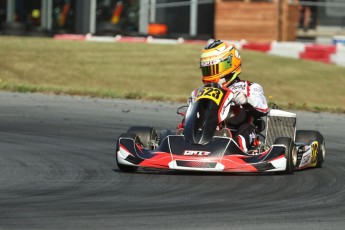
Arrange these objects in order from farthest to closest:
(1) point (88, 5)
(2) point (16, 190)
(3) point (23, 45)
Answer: (1) point (88, 5) → (3) point (23, 45) → (2) point (16, 190)

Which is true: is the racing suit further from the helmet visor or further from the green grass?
the green grass

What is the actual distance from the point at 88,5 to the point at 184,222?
878 inches

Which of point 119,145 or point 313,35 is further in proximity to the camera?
point 313,35

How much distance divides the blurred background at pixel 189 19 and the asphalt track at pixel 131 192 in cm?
1559

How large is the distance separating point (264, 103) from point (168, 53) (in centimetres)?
1261

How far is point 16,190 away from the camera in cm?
667

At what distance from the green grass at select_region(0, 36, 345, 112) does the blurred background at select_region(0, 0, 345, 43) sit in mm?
4622

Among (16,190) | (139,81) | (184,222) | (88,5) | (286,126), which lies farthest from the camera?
(88,5)

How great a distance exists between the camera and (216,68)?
8359mm

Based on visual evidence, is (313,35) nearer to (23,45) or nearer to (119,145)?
(23,45)

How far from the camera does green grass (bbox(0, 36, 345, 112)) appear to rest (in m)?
17.4

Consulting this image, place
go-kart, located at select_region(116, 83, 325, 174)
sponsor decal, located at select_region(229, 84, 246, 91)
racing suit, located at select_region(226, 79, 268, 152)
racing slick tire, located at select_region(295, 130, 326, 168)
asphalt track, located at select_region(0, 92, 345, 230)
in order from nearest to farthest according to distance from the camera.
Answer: asphalt track, located at select_region(0, 92, 345, 230) → go-kart, located at select_region(116, 83, 325, 174) → racing suit, located at select_region(226, 79, 268, 152) → sponsor decal, located at select_region(229, 84, 246, 91) → racing slick tire, located at select_region(295, 130, 326, 168)

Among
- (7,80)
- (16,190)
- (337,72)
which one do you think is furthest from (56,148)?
(337,72)

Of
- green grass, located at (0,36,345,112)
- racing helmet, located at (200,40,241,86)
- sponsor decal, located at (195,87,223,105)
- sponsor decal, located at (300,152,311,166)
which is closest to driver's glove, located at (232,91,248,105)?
sponsor decal, located at (195,87,223,105)
